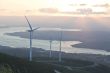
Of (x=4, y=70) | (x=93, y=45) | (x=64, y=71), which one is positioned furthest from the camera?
(x=93, y=45)

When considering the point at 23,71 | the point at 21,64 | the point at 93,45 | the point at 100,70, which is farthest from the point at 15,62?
the point at 93,45

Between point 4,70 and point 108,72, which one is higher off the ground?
point 4,70

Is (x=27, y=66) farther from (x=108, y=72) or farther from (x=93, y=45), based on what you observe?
(x=93, y=45)

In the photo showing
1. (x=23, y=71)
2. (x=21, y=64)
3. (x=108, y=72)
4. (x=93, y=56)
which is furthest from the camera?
(x=93, y=56)

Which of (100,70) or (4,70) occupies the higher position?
(4,70)

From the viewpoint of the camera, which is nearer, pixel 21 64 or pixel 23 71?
pixel 23 71

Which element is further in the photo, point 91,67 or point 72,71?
point 91,67

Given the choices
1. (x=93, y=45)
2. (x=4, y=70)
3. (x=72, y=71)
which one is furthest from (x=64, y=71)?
(x=93, y=45)

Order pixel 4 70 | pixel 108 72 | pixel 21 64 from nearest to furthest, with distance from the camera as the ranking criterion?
pixel 4 70
pixel 21 64
pixel 108 72

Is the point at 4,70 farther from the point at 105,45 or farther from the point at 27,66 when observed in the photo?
the point at 105,45
